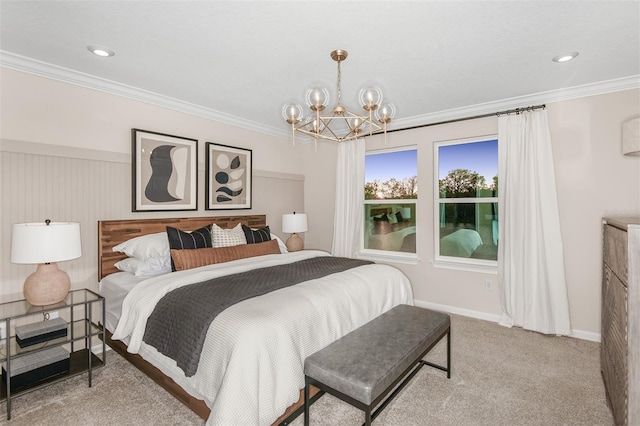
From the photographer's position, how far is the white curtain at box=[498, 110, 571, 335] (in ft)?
10.8

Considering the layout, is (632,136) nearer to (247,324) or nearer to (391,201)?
(391,201)

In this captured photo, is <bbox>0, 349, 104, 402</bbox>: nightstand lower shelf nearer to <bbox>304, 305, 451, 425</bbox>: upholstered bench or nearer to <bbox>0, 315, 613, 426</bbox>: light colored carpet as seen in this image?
<bbox>0, 315, 613, 426</bbox>: light colored carpet

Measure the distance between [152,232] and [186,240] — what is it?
516 millimetres

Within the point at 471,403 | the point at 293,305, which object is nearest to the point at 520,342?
the point at 471,403

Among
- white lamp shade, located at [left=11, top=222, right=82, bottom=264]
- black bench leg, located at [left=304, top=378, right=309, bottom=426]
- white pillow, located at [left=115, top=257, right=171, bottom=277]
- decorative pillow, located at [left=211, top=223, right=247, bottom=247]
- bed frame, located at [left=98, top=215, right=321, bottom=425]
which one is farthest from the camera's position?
decorative pillow, located at [left=211, top=223, right=247, bottom=247]

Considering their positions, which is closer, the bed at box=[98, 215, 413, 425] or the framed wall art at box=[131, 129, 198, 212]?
the bed at box=[98, 215, 413, 425]

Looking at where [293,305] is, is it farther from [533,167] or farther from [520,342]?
[533,167]

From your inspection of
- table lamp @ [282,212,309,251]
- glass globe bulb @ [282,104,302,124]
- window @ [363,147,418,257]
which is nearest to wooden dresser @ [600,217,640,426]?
glass globe bulb @ [282,104,302,124]

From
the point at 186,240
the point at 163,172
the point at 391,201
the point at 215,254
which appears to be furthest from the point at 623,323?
the point at 163,172

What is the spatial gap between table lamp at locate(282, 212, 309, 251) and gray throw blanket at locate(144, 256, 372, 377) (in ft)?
6.20

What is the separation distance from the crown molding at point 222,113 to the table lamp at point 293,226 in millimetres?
1385

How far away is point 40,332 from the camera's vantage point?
2.28 metres

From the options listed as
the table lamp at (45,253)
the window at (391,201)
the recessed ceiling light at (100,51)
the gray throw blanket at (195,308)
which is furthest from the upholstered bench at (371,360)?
the recessed ceiling light at (100,51)

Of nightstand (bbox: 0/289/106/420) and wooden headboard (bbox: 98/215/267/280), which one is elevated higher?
wooden headboard (bbox: 98/215/267/280)
